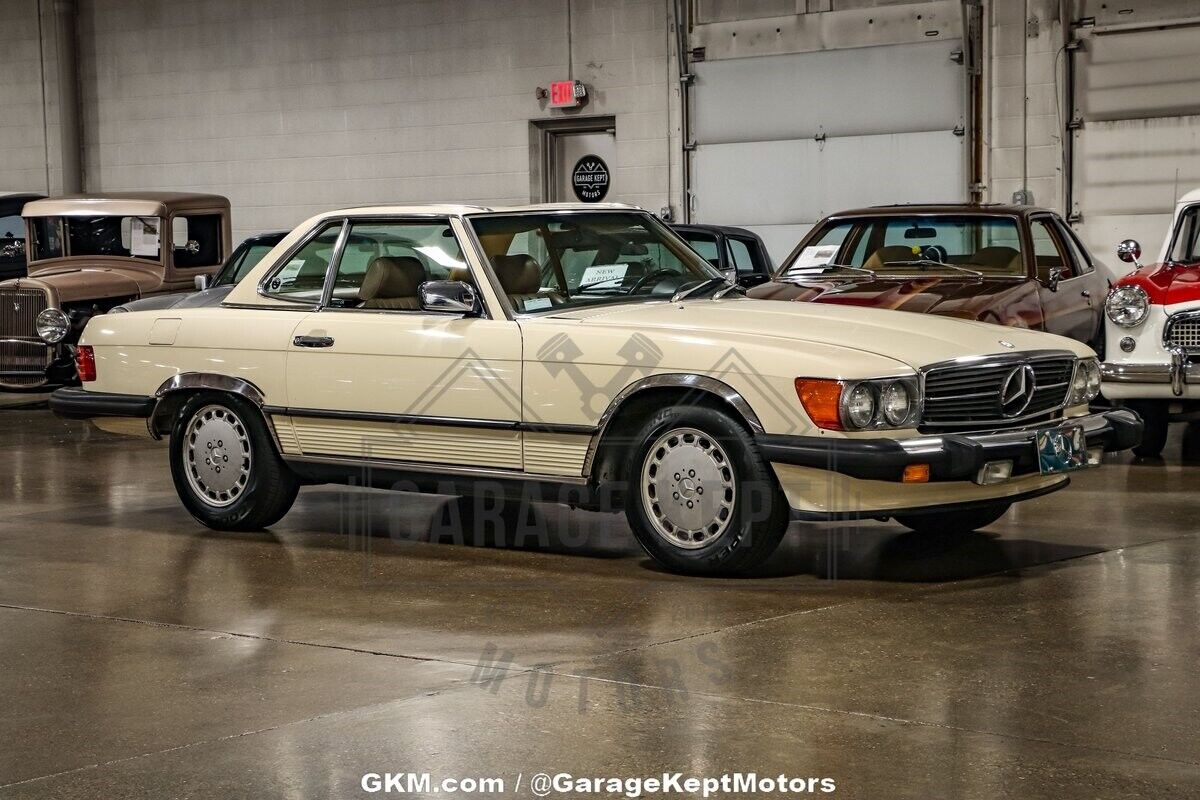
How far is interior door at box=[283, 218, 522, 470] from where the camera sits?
269 inches

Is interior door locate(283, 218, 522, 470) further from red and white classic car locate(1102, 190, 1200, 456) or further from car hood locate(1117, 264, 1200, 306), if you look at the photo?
car hood locate(1117, 264, 1200, 306)

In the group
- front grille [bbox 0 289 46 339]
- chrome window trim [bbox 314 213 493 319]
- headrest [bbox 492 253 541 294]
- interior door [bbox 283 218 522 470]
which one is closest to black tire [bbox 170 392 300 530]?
interior door [bbox 283 218 522 470]

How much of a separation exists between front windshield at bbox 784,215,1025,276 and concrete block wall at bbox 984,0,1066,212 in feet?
18.7

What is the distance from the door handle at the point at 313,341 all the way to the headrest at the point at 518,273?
0.83 m

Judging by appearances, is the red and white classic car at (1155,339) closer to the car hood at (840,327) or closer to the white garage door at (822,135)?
the car hood at (840,327)

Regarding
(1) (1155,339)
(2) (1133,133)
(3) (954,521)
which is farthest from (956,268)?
(2) (1133,133)

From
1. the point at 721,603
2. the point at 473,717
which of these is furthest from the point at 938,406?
the point at 473,717

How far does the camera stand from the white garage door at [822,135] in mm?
16844

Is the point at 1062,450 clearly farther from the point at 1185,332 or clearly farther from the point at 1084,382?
the point at 1185,332

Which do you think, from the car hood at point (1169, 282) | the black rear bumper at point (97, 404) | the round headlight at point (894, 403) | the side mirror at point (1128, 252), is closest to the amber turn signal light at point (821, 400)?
A: the round headlight at point (894, 403)

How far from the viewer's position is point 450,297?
22.7 ft

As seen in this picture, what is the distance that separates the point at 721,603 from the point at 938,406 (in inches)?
44.7

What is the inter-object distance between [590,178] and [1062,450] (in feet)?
43.4

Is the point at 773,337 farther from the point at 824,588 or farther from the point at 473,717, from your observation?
the point at 473,717
